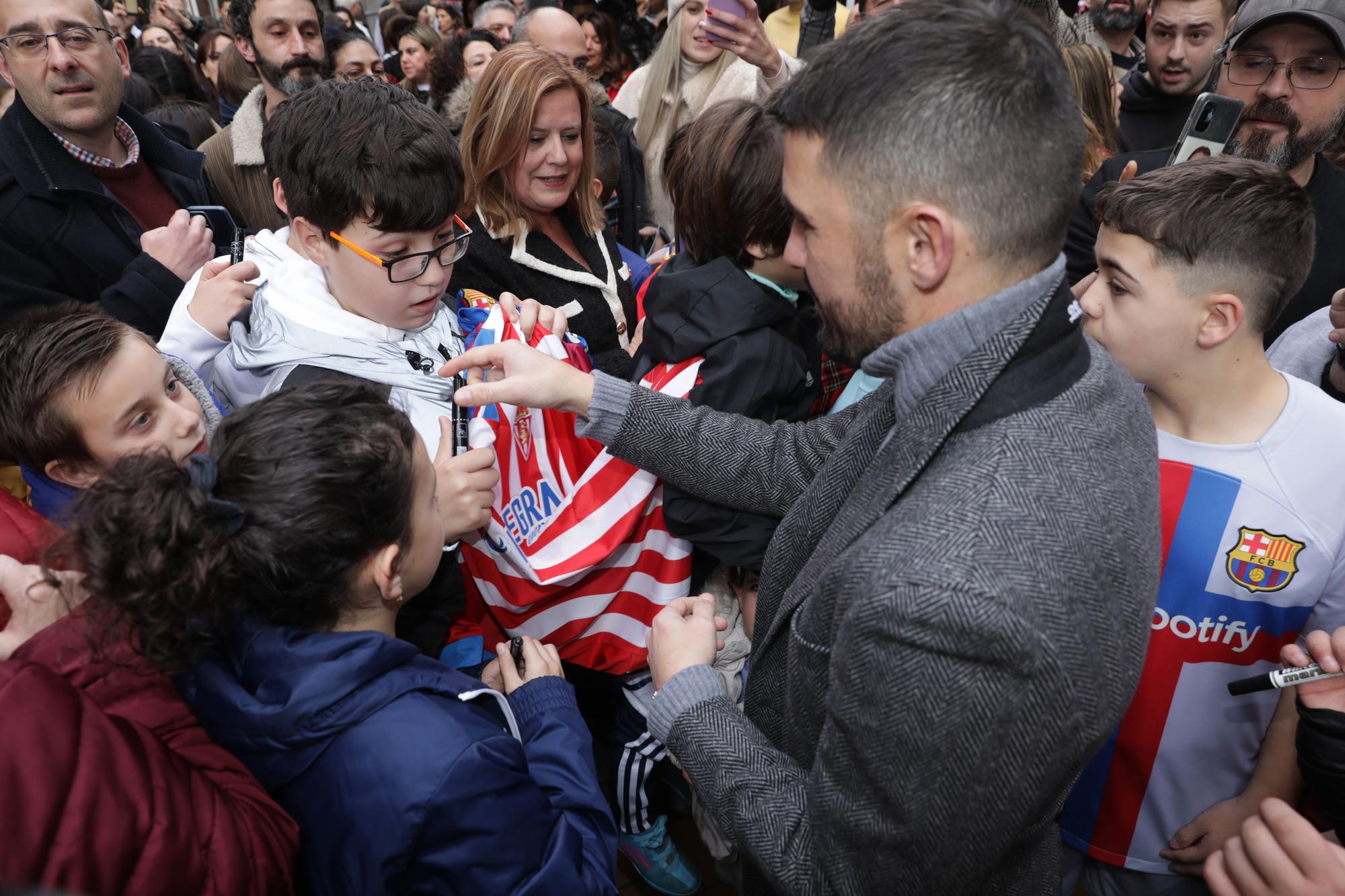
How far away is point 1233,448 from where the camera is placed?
1752 mm

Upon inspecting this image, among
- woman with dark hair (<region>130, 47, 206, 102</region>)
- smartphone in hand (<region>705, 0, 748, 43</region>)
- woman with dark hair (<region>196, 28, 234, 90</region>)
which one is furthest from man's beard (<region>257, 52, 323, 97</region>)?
woman with dark hair (<region>196, 28, 234, 90</region>)

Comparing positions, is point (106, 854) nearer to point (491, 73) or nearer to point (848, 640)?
point (848, 640)

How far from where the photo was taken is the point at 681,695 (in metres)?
1.48

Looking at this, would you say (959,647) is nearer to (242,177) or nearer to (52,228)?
(52,228)

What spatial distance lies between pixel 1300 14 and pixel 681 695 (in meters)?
2.82

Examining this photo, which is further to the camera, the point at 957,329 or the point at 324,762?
the point at 324,762

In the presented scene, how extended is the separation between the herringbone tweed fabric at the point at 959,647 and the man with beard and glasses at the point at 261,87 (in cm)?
345

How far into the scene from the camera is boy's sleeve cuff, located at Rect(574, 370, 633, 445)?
1.85 meters

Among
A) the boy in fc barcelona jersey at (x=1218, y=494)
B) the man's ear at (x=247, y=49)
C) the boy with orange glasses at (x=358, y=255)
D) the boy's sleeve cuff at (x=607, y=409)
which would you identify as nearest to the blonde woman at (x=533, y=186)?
the boy with orange glasses at (x=358, y=255)

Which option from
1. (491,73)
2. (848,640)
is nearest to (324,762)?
(848,640)

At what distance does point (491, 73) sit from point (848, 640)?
239 cm

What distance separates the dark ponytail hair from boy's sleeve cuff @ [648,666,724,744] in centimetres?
54

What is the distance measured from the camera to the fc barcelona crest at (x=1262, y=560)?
171 cm

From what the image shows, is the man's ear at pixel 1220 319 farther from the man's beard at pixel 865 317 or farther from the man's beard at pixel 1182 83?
the man's beard at pixel 1182 83
